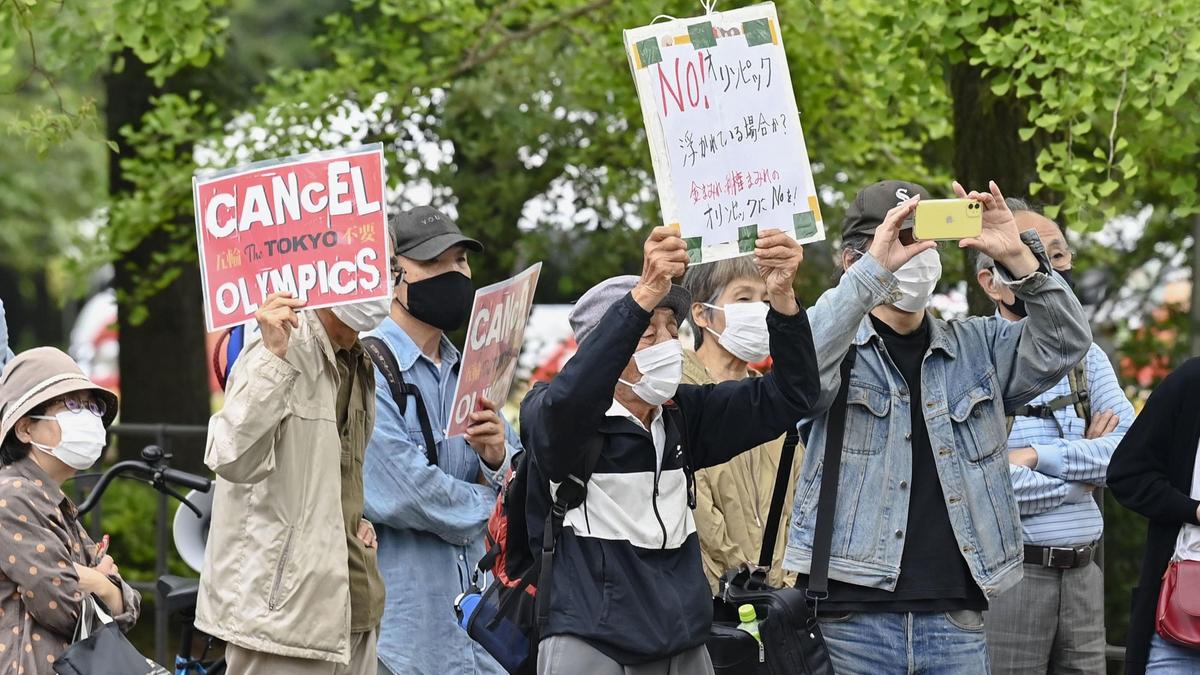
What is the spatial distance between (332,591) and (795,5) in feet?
15.3

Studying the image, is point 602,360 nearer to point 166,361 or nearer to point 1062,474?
point 1062,474

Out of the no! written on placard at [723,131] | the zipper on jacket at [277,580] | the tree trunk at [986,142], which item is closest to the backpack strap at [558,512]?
the no! written on placard at [723,131]

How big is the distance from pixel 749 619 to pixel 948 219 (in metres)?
1.18

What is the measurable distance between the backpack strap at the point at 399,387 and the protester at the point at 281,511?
2.52 ft

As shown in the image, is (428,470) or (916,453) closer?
(916,453)

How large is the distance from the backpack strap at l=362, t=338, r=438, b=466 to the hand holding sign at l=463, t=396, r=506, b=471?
223 millimetres

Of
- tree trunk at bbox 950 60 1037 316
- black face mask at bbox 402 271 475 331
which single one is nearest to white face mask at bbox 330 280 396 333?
black face mask at bbox 402 271 475 331

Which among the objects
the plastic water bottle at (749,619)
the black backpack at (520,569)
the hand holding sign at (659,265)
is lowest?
the plastic water bottle at (749,619)

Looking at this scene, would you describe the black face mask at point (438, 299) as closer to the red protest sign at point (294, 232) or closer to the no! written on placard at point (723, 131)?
the red protest sign at point (294, 232)

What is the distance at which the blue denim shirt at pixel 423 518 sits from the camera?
527 cm

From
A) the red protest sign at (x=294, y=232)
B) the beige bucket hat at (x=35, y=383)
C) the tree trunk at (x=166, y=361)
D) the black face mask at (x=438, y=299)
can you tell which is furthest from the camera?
the tree trunk at (x=166, y=361)

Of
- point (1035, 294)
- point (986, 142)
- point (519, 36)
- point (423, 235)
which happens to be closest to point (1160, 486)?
point (1035, 294)

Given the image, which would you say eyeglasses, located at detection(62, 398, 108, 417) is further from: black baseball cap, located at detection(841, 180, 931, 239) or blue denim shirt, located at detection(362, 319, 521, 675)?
black baseball cap, located at detection(841, 180, 931, 239)

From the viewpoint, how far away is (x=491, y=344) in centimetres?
506
